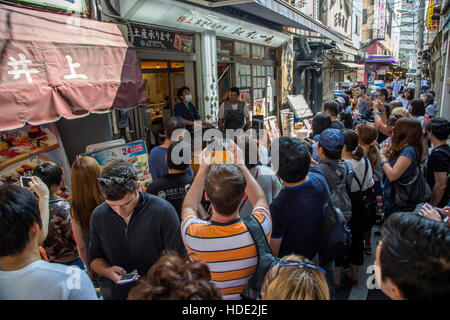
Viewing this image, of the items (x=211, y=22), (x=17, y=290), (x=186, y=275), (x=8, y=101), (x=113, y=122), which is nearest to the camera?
(x=186, y=275)

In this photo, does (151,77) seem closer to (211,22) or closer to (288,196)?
(211,22)

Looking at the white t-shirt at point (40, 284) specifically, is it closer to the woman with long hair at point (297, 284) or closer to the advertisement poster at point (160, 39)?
the woman with long hair at point (297, 284)

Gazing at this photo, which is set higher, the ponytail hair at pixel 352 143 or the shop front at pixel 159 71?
the shop front at pixel 159 71

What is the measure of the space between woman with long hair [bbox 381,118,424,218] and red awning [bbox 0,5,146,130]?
383 centimetres

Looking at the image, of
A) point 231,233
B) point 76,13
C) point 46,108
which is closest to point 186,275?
point 231,233

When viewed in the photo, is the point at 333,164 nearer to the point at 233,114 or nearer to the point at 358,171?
the point at 358,171

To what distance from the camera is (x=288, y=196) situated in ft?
7.37

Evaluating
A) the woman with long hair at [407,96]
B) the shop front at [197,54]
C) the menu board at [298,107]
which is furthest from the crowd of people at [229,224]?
the menu board at [298,107]

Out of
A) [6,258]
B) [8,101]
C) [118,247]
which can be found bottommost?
[118,247]

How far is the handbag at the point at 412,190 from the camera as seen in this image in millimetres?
3378

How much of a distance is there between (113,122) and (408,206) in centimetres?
480

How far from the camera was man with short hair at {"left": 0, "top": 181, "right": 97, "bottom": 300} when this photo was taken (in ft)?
4.52

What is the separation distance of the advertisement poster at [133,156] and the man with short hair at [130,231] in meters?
2.60

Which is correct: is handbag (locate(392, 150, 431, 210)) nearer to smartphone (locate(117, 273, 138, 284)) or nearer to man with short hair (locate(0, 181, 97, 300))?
smartphone (locate(117, 273, 138, 284))
